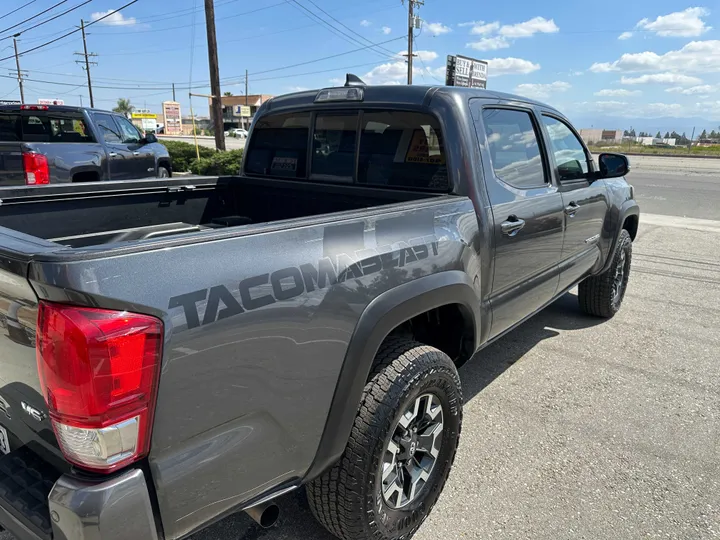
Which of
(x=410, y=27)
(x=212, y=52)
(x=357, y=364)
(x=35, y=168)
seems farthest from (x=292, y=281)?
(x=410, y=27)

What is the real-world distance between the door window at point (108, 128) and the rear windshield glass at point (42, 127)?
31cm

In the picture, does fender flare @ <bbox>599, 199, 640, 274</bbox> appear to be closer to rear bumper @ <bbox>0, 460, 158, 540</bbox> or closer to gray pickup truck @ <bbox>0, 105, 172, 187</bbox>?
rear bumper @ <bbox>0, 460, 158, 540</bbox>

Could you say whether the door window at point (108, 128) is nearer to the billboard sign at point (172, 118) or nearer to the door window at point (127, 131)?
the door window at point (127, 131)

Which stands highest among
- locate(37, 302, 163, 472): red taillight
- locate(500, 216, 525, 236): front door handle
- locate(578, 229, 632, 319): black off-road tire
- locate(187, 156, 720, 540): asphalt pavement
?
locate(500, 216, 525, 236): front door handle

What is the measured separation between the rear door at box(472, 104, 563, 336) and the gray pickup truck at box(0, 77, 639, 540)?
0.02m

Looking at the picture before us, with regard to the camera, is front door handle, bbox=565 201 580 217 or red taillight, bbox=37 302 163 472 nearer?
red taillight, bbox=37 302 163 472

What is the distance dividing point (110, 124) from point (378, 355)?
8.86 metres

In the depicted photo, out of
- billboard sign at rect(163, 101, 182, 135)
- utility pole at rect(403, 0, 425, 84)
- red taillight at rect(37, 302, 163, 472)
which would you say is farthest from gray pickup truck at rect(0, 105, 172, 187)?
billboard sign at rect(163, 101, 182, 135)

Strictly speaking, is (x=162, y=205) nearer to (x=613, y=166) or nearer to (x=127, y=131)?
(x=613, y=166)

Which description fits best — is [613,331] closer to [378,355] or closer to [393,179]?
[393,179]

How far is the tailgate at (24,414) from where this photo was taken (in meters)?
1.42

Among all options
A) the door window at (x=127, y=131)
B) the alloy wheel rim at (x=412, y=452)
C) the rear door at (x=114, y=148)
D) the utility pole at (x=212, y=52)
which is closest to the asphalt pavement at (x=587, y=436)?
the alloy wheel rim at (x=412, y=452)

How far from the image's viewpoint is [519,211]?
2.99 metres

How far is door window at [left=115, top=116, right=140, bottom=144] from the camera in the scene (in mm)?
9703
